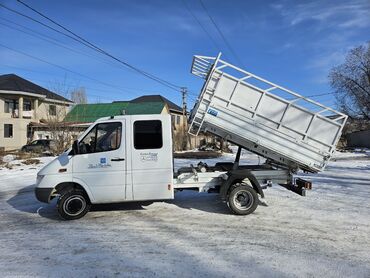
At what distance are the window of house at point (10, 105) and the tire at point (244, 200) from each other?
46234 millimetres

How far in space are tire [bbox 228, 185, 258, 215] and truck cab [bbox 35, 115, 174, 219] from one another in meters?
1.41

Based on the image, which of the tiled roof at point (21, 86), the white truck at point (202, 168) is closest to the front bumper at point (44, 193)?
the white truck at point (202, 168)

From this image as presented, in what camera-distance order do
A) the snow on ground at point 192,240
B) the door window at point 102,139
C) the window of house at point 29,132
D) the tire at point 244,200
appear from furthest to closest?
the window of house at point 29,132
the tire at point 244,200
the door window at point 102,139
the snow on ground at point 192,240

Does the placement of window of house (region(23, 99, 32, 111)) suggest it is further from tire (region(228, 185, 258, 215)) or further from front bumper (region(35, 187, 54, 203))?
tire (region(228, 185, 258, 215))

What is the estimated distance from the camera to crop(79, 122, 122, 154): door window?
26.9 ft

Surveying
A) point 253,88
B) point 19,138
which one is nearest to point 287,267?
point 253,88

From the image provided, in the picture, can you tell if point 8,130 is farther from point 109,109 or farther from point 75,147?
point 75,147

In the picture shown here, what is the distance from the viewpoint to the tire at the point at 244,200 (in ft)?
27.5

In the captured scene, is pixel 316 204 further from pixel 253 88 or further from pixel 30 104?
pixel 30 104

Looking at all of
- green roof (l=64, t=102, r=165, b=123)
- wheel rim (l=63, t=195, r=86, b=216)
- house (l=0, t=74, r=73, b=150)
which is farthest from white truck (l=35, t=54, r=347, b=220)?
green roof (l=64, t=102, r=165, b=123)

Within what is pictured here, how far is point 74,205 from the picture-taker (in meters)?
8.25

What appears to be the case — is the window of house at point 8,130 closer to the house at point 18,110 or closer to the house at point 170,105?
the house at point 18,110

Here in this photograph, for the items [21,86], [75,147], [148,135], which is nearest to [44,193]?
[75,147]

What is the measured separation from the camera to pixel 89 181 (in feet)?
26.8
